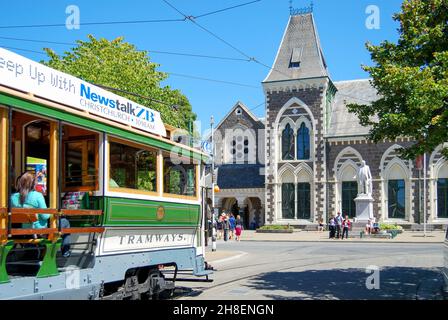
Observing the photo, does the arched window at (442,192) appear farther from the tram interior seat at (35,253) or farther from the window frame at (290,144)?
the tram interior seat at (35,253)

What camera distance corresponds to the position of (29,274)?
7.02 meters

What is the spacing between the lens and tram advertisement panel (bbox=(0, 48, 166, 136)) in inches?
266

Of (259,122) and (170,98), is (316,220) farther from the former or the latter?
(170,98)

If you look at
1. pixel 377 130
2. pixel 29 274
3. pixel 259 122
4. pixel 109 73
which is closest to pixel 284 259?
pixel 377 130

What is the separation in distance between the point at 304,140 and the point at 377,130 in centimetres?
3312

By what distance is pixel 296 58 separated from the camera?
1852 inches

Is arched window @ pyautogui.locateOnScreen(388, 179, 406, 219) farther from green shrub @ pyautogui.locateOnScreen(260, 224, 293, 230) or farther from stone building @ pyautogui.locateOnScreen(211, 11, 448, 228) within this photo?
green shrub @ pyautogui.locateOnScreen(260, 224, 293, 230)

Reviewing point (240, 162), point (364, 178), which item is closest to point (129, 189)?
point (364, 178)

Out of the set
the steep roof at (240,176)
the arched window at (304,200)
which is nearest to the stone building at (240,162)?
the steep roof at (240,176)

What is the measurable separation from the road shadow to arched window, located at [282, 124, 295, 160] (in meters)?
30.1

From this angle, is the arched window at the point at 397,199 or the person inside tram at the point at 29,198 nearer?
the person inside tram at the point at 29,198

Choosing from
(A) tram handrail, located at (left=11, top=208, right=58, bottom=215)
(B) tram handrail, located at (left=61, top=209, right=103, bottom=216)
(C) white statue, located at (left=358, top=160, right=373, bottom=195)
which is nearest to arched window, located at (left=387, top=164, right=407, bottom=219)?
(C) white statue, located at (left=358, top=160, right=373, bottom=195)

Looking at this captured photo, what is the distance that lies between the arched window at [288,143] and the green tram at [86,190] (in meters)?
36.0

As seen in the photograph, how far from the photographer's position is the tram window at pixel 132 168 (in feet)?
28.2
